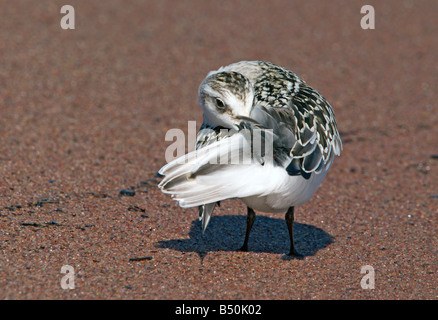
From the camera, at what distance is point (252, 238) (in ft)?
18.9

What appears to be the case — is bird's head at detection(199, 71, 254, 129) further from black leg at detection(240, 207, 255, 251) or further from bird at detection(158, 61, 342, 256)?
black leg at detection(240, 207, 255, 251)

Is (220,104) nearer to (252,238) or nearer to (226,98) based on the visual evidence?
(226,98)

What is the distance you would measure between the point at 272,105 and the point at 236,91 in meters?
0.35

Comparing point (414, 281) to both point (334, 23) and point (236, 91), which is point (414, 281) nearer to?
point (236, 91)

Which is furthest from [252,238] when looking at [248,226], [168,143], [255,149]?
[168,143]

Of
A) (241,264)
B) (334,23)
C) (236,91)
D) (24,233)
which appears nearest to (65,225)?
(24,233)

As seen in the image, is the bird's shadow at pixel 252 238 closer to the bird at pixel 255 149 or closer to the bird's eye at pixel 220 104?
the bird at pixel 255 149

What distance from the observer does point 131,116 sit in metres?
8.53

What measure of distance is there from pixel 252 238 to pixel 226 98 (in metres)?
1.50

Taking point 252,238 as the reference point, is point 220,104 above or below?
above

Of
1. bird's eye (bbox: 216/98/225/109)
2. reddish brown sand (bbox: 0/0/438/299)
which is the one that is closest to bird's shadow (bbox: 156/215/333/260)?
reddish brown sand (bbox: 0/0/438/299)

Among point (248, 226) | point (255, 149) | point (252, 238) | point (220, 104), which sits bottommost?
point (252, 238)

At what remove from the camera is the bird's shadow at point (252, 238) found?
541 centimetres

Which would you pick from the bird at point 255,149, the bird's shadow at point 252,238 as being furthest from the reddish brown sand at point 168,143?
the bird at point 255,149
